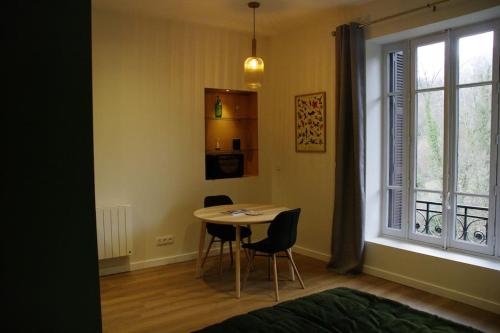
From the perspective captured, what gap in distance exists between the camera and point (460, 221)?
12.2 ft

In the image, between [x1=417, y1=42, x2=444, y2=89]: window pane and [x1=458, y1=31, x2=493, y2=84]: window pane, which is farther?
[x1=417, y1=42, x2=444, y2=89]: window pane

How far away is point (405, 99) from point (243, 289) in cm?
255

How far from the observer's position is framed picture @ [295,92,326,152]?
15.3ft

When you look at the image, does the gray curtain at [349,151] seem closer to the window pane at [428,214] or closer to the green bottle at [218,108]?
the window pane at [428,214]

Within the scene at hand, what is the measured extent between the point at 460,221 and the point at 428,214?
32cm

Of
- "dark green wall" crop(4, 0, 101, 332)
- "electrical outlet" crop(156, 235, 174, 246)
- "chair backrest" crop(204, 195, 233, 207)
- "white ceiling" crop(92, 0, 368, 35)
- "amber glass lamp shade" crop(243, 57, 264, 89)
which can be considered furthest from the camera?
"electrical outlet" crop(156, 235, 174, 246)

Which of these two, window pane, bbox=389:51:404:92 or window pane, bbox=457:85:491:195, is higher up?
window pane, bbox=389:51:404:92

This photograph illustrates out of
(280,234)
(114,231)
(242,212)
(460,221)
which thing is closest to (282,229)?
(280,234)

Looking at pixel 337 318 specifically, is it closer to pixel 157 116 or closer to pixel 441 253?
pixel 441 253

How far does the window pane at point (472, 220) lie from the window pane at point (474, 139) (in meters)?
0.09

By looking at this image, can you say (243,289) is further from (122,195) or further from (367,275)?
(122,195)

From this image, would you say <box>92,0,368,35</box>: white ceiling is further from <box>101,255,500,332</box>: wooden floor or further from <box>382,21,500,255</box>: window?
<box>101,255,500,332</box>: wooden floor

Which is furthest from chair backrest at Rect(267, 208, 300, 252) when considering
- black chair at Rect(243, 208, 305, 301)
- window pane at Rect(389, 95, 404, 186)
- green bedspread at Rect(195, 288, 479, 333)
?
window pane at Rect(389, 95, 404, 186)

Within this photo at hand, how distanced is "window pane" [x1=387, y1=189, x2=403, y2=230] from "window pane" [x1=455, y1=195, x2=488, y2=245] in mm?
614
